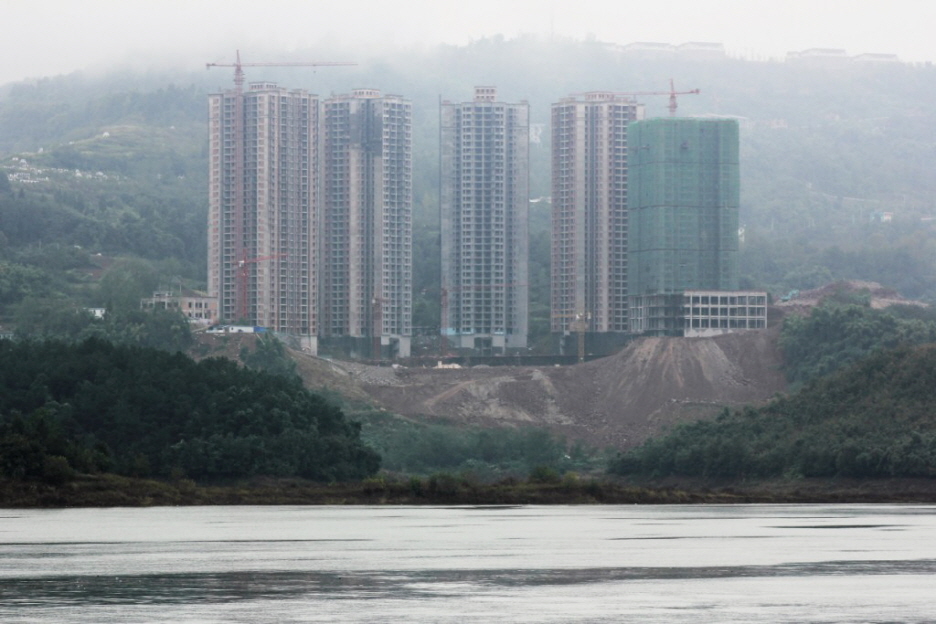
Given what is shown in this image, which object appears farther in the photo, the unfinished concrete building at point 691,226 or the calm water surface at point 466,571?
the unfinished concrete building at point 691,226

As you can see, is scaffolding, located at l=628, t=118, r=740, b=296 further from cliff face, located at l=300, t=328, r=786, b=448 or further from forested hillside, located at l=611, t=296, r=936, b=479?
forested hillside, located at l=611, t=296, r=936, b=479

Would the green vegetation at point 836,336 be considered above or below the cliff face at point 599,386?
above

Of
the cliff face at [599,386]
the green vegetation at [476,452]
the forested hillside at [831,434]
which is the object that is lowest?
the green vegetation at [476,452]

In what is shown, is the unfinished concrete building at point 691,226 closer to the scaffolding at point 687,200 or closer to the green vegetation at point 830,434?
the scaffolding at point 687,200

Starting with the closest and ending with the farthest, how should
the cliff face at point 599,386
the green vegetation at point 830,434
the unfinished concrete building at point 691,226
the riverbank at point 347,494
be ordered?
the riverbank at point 347,494
the green vegetation at point 830,434
the cliff face at point 599,386
the unfinished concrete building at point 691,226

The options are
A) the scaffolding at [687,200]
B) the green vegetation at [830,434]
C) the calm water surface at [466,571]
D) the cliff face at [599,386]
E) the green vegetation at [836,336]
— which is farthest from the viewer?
the scaffolding at [687,200]

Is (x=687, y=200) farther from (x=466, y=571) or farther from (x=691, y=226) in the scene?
(x=466, y=571)

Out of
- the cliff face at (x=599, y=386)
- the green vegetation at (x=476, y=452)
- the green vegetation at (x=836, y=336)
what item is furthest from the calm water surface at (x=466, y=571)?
the green vegetation at (x=836, y=336)
